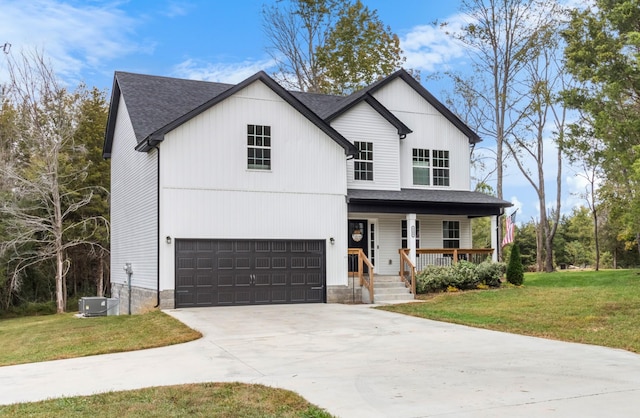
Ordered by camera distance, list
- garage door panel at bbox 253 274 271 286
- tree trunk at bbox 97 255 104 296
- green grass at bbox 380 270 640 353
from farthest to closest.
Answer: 1. tree trunk at bbox 97 255 104 296
2. garage door panel at bbox 253 274 271 286
3. green grass at bbox 380 270 640 353

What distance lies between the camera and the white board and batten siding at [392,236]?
2253 centimetres

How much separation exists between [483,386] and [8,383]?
630cm

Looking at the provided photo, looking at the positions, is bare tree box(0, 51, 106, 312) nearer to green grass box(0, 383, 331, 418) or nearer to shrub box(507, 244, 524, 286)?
shrub box(507, 244, 524, 286)

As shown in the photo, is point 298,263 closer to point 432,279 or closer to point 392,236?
point 432,279

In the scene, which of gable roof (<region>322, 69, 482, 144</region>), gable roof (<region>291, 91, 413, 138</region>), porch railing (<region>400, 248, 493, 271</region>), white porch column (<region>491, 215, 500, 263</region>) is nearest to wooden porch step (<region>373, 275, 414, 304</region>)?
porch railing (<region>400, 248, 493, 271</region>)

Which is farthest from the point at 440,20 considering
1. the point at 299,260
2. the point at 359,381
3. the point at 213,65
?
the point at 359,381

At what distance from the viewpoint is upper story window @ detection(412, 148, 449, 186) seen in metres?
24.0

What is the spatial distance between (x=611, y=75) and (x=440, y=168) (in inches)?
357

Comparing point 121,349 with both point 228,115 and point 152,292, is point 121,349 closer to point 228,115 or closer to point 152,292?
point 152,292

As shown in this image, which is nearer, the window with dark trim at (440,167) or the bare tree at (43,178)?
the window with dark trim at (440,167)

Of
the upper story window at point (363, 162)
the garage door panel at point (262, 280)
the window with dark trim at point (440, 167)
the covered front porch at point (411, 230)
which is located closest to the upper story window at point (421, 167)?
the window with dark trim at point (440, 167)

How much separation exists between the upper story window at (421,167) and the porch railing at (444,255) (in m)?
3.11

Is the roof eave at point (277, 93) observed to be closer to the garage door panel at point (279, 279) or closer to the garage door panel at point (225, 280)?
the garage door panel at point (225, 280)

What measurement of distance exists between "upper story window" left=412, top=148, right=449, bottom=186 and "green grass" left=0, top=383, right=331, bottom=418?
17.5m
